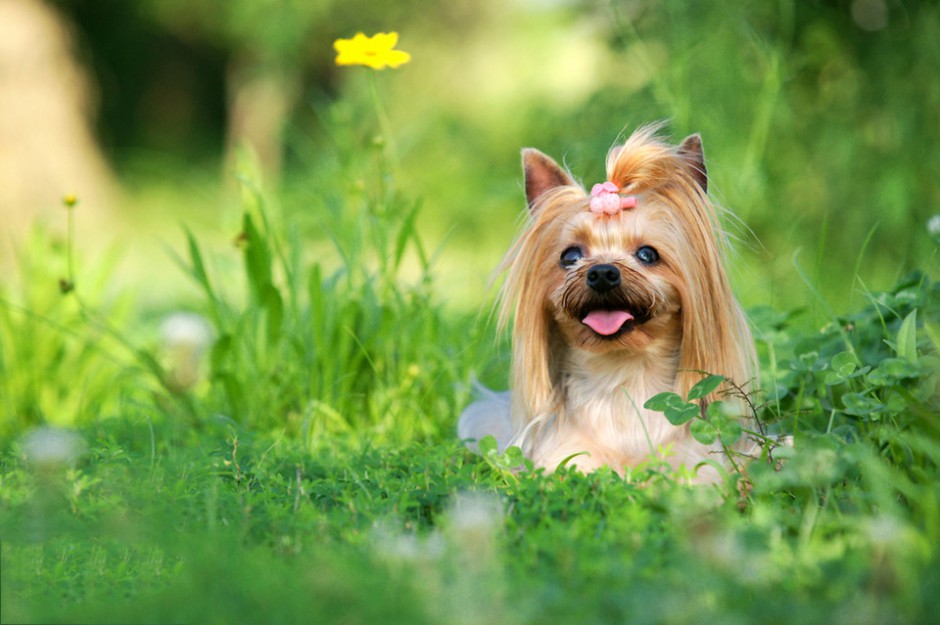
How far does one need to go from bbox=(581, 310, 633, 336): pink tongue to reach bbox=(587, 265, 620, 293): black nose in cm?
10

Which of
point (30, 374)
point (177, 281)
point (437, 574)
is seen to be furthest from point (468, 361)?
point (177, 281)

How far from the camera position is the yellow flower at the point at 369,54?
3574 millimetres

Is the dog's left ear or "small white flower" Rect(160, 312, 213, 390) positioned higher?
"small white flower" Rect(160, 312, 213, 390)

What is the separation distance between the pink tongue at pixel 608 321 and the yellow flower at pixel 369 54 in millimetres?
1213

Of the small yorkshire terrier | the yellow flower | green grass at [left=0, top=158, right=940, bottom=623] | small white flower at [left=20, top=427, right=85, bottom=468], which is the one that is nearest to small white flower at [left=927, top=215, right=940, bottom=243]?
→ green grass at [left=0, top=158, right=940, bottom=623]

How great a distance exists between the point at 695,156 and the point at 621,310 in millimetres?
488

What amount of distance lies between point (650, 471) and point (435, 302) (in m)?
2.08

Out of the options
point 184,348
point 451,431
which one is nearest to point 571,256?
point 451,431

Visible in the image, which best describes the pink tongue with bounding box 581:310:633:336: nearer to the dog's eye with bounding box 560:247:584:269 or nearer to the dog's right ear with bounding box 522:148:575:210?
the dog's eye with bounding box 560:247:584:269

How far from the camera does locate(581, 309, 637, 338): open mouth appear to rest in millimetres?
2863

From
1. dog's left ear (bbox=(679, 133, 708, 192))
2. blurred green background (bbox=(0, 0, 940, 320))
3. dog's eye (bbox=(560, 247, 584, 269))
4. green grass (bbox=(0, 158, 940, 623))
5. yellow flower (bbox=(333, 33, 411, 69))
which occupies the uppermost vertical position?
blurred green background (bbox=(0, 0, 940, 320))

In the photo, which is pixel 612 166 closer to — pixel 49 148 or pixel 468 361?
pixel 468 361

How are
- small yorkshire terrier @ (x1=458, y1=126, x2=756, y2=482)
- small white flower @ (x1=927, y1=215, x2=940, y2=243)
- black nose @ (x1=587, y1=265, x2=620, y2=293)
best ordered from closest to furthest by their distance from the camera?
black nose @ (x1=587, y1=265, x2=620, y2=293)
small yorkshire terrier @ (x1=458, y1=126, x2=756, y2=482)
small white flower @ (x1=927, y1=215, x2=940, y2=243)

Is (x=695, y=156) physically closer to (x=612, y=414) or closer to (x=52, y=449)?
(x=612, y=414)
